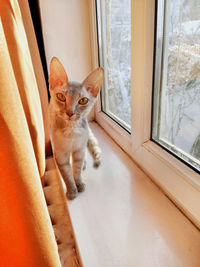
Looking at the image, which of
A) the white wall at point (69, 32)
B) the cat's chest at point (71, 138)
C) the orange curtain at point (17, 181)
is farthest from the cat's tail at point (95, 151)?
the orange curtain at point (17, 181)

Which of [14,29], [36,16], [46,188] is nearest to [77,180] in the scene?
[46,188]

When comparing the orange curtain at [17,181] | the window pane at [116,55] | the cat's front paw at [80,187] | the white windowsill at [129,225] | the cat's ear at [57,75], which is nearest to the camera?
the orange curtain at [17,181]

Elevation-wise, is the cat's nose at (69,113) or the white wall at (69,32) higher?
the white wall at (69,32)

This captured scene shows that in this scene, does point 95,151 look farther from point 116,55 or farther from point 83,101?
point 116,55

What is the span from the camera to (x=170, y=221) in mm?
583

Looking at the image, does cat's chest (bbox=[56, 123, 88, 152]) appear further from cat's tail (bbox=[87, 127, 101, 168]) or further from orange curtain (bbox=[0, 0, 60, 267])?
orange curtain (bbox=[0, 0, 60, 267])

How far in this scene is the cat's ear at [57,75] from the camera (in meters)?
0.61

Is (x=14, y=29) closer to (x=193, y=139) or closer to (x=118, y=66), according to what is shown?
(x=193, y=139)

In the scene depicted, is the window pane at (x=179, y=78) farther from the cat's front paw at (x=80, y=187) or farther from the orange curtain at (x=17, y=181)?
the orange curtain at (x=17, y=181)

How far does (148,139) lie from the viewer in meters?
0.75

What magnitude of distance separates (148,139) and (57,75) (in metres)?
0.42

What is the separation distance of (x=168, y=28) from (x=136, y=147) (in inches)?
17.4

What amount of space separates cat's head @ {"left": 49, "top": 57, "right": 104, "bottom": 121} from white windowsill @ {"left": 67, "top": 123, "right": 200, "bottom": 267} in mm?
308

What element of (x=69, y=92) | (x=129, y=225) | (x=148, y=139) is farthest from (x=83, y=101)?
(x=129, y=225)
